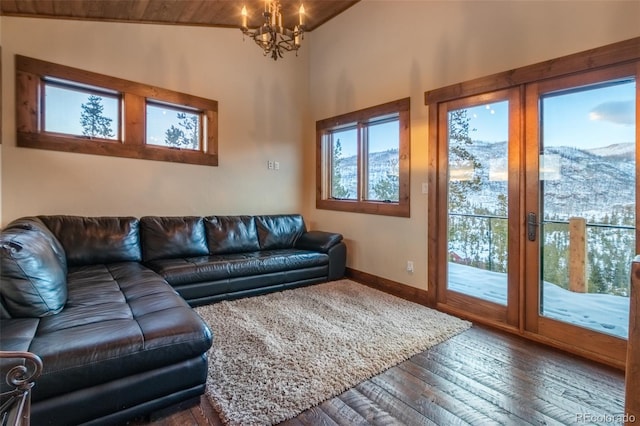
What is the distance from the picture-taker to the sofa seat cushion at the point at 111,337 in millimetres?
1430

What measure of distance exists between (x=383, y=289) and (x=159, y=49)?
3.98 m

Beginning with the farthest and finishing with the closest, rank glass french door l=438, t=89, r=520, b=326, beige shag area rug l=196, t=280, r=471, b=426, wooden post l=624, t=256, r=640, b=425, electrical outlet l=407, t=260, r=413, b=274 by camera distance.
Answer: electrical outlet l=407, t=260, r=413, b=274, glass french door l=438, t=89, r=520, b=326, beige shag area rug l=196, t=280, r=471, b=426, wooden post l=624, t=256, r=640, b=425

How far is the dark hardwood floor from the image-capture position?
5.61 ft

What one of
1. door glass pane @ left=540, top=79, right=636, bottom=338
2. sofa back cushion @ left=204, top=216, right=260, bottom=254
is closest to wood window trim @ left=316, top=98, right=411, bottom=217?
sofa back cushion @ left=204, top=216, right=260, bottom=254

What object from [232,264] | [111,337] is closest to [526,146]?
[232,264]

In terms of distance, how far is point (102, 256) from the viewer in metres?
3.22

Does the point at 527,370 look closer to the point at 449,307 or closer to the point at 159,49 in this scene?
the point at 449,307

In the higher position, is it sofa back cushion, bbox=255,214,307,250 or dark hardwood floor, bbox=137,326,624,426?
sofa back cushion, bbox=255,214,307,250

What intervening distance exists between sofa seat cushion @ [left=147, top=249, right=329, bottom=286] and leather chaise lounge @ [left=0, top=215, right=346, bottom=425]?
12mm

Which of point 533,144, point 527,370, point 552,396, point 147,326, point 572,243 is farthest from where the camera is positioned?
point 533,144

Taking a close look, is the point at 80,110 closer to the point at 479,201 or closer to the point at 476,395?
the point at 479,201

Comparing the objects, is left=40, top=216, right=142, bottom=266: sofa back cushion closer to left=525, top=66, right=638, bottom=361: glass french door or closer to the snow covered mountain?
left=525, top=66, right=638, bottom=361: glass french door

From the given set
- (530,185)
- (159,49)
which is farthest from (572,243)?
(159,49)

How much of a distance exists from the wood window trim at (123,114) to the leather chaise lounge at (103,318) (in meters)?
0.79
